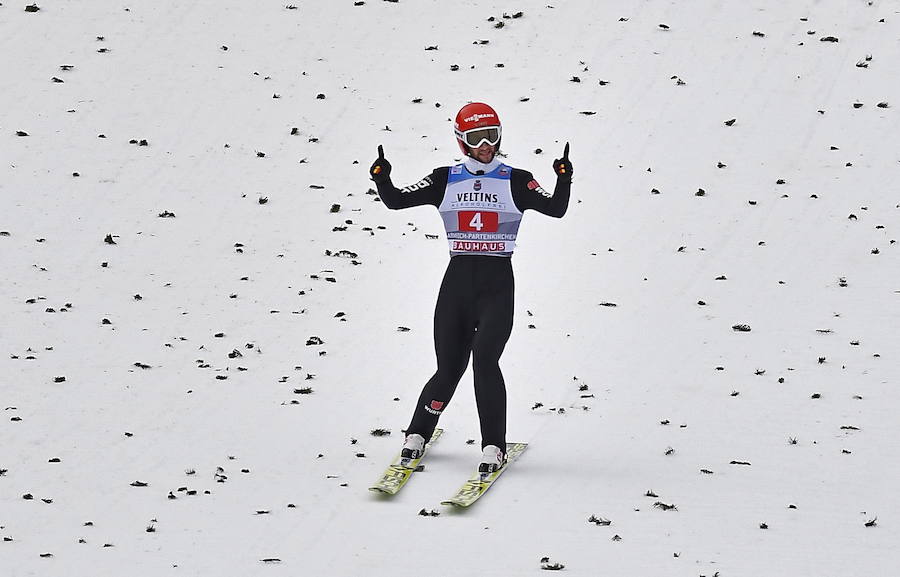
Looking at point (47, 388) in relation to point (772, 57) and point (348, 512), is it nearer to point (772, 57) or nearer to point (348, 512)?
point (348, 512)

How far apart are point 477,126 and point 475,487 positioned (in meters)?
2.04

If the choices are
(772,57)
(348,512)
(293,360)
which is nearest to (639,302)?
(293,360)

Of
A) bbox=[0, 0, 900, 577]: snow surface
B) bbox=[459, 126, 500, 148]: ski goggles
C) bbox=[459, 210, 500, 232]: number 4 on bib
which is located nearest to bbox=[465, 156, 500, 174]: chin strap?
bbox=[459, 126, 500, 148]: ski goggles

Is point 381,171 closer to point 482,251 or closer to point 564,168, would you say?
point 482,251

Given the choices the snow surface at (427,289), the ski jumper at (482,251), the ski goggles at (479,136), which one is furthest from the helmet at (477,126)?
the snow surface at (427,289)

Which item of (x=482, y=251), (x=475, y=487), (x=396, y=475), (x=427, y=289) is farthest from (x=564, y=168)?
(x=427, y=289)

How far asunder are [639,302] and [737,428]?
2.65 metres

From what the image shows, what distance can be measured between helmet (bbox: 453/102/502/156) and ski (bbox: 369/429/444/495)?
1.77 meters

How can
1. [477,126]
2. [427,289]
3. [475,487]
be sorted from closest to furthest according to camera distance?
1. [475,487]
2. [477,126]
3. [427,289]

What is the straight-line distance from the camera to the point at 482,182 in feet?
24.3

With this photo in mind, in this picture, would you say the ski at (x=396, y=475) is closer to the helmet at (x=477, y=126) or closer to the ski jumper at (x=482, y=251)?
the ski jumper at (x=482, y=251)

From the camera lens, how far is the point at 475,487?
704 centimetres

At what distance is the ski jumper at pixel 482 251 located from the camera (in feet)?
24.2

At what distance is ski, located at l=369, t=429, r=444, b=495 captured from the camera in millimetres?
6973
